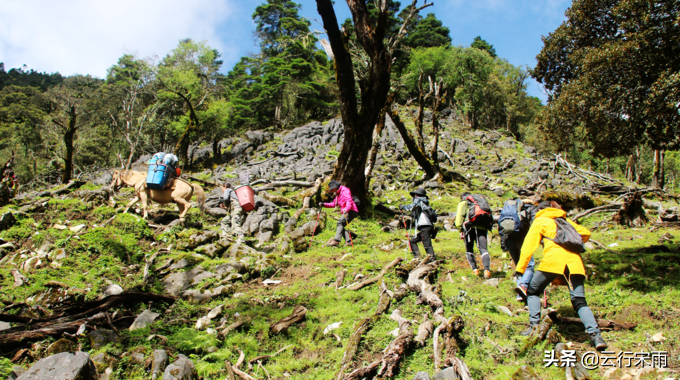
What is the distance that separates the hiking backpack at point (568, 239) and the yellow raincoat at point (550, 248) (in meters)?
0.04

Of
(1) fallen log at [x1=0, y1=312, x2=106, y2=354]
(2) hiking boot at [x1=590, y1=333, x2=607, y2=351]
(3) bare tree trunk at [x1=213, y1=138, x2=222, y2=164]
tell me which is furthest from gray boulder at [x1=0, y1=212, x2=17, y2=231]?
(3) bare tree trunk at [x1=213, y1=138, x2=222, y2=164]

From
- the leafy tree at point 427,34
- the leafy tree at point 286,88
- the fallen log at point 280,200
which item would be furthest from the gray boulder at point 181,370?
the leafy tree at point 427,34

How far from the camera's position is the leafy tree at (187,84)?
92.4ft

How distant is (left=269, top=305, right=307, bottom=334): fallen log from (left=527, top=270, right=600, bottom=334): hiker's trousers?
311 centimetres

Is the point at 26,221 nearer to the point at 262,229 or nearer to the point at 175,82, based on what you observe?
the point at 262,229

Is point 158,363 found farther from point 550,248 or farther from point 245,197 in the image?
point 245,197

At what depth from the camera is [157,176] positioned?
937 cm

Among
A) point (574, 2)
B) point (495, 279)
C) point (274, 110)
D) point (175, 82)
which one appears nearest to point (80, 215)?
point (495, 279)

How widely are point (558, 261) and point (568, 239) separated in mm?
291

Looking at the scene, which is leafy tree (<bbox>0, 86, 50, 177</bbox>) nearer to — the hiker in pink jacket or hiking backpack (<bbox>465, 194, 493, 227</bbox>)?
the hiker in pink jacket

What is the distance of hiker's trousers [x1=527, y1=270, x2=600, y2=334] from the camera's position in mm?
3740

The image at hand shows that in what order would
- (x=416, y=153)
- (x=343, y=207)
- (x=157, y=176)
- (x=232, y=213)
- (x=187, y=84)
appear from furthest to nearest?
1. (x=187, y=84)
2. (x=416, y=153)
3. (x=232, y=213)
4. (x=157, y=176)
5. (x=343, y=207)

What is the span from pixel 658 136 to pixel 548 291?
13.6ft

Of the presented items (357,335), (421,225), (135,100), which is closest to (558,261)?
(357,335)
